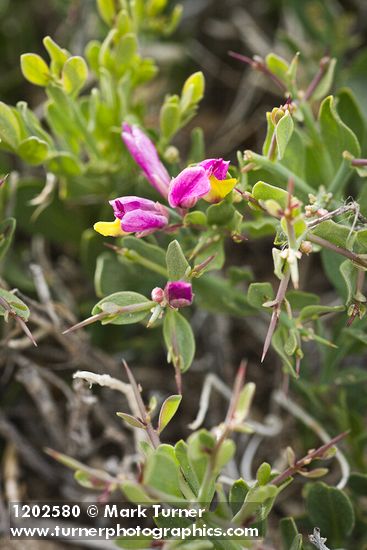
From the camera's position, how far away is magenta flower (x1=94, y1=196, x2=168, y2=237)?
1.06m

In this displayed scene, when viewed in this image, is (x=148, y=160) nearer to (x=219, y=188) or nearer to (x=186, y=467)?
(x=219, y=188)

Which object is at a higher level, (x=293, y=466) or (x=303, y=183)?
(x=303, y=183)

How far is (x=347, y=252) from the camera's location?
1042 millimetres

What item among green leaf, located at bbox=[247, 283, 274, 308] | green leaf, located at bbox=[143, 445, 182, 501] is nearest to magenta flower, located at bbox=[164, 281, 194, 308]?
green leaf, located at bbox=[247, 283, 274, 308]

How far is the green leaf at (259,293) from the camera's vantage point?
112 cm

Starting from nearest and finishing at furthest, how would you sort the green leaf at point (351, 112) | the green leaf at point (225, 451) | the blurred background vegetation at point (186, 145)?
the green leaf at point (225, 451), the green leaf at point (351, 112), the blurred background vegetation at point (186, 145)

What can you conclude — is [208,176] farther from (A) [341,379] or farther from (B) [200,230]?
(A) [341,379]

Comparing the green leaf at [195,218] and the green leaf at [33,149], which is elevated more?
the green leaf at [33,149]

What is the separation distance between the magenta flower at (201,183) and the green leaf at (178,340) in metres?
0.19

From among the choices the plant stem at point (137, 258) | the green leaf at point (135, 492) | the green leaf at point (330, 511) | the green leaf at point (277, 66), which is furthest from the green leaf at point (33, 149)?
the green leaf at point (330, 511)

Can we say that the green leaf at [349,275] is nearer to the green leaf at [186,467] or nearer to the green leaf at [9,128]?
the green leaf at [186,467]

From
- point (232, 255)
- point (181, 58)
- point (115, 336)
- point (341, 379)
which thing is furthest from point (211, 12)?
point (341, 379)

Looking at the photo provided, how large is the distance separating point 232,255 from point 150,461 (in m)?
1.18

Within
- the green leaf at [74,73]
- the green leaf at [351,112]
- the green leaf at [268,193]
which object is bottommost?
the green leaf at [268,193]
